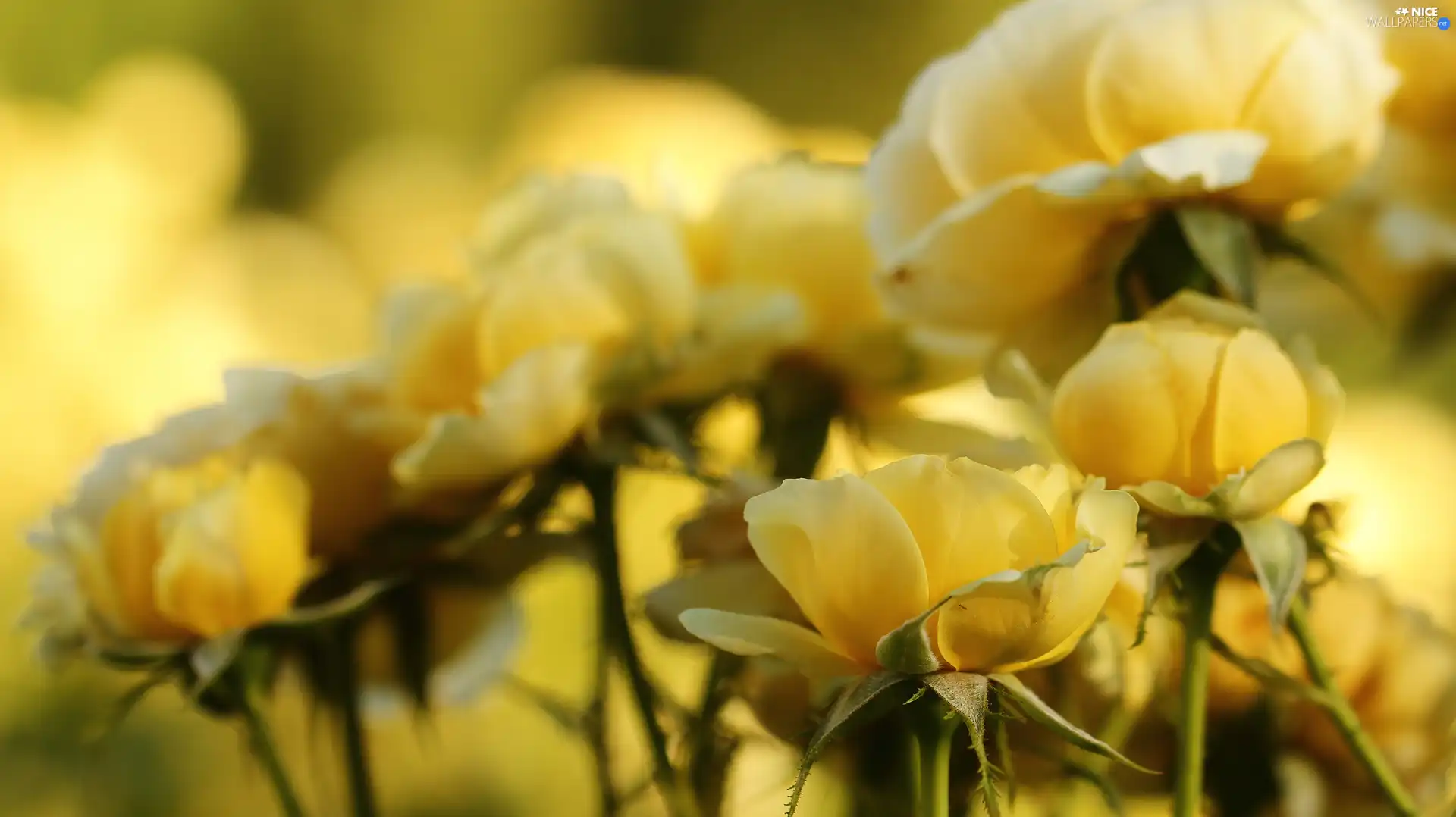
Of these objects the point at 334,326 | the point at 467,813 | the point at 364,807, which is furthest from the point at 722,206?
the point at 334,326

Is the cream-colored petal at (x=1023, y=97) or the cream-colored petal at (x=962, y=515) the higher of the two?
the cream-colored petal at (x=1023, y=97)

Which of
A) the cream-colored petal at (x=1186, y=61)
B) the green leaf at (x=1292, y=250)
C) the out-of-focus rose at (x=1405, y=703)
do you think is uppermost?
→ the cream-colored petal at (x=1186, y=61)

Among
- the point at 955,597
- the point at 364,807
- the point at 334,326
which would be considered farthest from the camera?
the point at 334,326

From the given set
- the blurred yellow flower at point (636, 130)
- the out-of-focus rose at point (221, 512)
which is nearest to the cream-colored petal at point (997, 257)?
the out-of-focus rose at point (221, 512)

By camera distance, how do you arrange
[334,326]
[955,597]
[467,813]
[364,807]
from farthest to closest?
[334,326] → [467,813] → [364,807] → [955,597]

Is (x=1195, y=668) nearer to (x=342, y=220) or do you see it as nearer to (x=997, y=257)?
(x=997, y=257)

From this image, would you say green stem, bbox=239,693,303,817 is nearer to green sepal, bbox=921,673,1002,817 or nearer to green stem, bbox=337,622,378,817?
green stem, bbox=337,622,378,817

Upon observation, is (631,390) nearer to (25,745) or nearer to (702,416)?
(702,416)

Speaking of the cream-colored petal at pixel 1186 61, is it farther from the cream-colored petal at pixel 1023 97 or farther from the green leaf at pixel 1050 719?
the green leaf at pixel 1050 719
